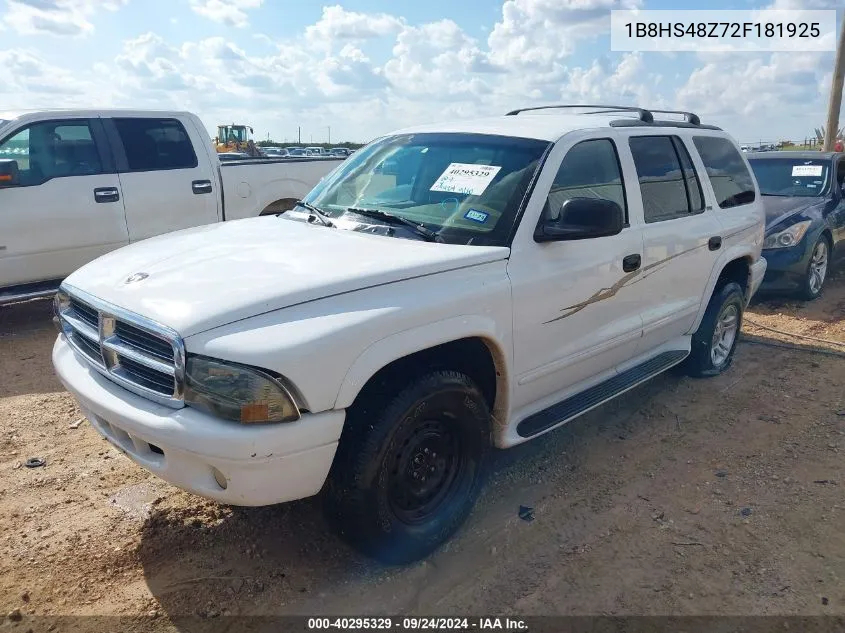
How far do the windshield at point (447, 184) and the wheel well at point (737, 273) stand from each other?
240cm

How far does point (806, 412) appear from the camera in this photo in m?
4.86

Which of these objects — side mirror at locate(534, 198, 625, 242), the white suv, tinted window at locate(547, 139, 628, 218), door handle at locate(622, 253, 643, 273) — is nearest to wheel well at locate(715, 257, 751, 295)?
the white suv

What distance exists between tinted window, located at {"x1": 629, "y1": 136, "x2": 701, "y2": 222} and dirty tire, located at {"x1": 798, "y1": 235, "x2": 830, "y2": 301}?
404cm

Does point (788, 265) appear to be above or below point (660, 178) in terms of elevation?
below

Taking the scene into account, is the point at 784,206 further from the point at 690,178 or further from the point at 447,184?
the point at 447,184

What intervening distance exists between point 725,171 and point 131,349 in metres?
4.39

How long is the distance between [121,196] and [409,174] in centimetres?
428

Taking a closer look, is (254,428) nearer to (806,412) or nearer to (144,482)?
(144,482)

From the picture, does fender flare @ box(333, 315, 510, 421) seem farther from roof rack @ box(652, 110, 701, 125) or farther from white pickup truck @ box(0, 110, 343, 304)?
white pickup truck @ box(0, 110, 343, 304)

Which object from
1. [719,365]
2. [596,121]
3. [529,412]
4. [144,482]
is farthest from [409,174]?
[719,365]

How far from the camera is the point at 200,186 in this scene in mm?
7586

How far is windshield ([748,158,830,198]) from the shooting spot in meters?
8.73

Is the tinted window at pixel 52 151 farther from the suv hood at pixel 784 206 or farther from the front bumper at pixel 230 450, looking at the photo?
the suv hood at pixel 784 206

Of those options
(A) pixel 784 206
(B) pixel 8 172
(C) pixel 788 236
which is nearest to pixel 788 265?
(C) pixel 788 236
